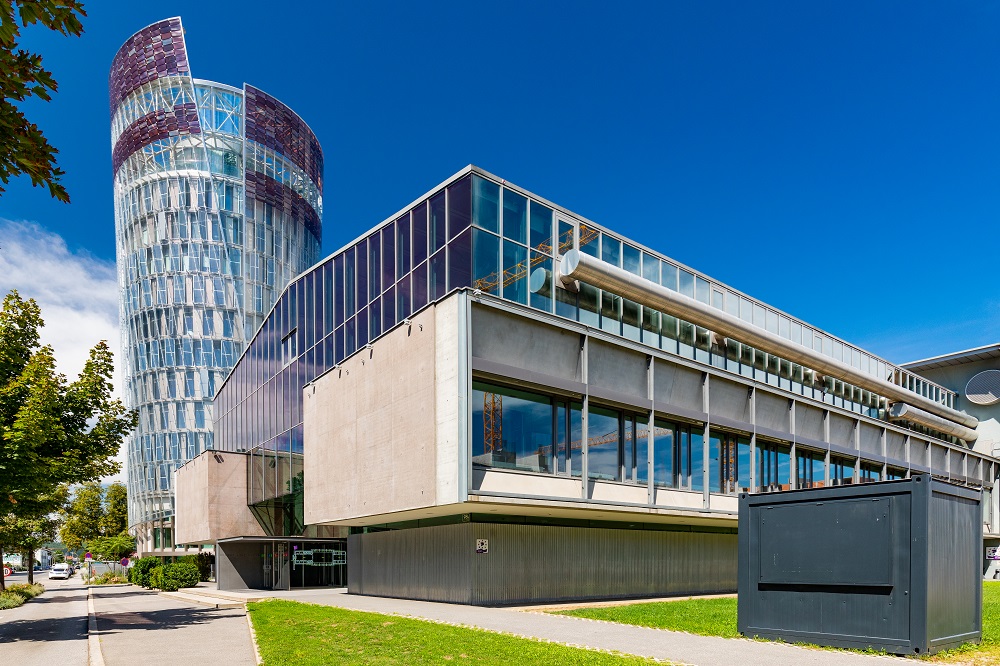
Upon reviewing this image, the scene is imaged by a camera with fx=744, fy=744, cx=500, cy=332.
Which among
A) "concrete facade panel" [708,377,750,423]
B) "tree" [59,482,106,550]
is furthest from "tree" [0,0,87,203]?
"tree" [59,482,106,550]

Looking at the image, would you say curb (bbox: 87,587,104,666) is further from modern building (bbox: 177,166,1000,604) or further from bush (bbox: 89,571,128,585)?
bush (bbox: 89,571,128,585)

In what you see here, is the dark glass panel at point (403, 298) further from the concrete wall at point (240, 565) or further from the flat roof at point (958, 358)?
the flat roof at point (958, 358)

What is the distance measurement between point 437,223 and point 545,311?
14.7 ft

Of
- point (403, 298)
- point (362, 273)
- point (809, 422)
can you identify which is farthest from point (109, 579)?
point (809, 422)

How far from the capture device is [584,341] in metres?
24.8

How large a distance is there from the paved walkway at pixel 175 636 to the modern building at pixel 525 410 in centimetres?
597

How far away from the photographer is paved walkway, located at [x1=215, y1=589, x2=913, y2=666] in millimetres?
11633

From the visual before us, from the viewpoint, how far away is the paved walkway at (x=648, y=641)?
11.6 meters

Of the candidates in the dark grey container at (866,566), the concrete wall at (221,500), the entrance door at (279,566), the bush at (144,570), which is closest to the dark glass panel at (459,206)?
the dark grey container at (866,566)

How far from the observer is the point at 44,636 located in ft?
60.4

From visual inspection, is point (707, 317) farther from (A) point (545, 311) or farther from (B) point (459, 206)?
(B) point (459, 206)

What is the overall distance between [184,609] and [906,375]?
44349 millimetres

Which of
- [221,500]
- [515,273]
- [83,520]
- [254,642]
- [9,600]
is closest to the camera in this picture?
[254,642]

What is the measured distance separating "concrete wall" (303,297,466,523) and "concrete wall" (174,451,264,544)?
12.7m
